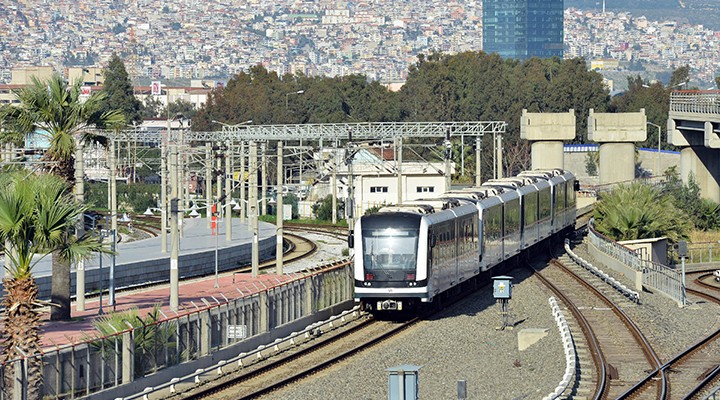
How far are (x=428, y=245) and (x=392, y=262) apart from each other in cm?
95

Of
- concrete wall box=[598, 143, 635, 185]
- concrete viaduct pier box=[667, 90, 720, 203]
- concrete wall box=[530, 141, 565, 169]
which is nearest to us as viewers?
concrete viaduct pier box=[667, 90, 720, 203]

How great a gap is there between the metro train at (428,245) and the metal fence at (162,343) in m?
1.48

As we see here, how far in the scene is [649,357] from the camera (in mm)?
29031

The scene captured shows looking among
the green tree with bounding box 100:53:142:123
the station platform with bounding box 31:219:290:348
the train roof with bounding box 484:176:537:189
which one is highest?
the green tree with bounding box 100:53:142:123

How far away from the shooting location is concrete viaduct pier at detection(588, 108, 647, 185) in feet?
264

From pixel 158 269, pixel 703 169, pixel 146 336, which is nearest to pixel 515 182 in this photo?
pixel 158 269

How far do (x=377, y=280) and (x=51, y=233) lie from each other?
11980 mm

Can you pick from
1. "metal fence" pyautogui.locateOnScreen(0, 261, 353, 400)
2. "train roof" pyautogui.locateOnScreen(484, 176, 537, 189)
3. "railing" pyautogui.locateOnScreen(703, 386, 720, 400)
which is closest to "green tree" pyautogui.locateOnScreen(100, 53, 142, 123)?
"train roof" pyautogui.locateOnScreen(484, 176, 537, 189)

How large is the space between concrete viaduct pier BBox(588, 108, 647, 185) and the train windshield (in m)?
49.2

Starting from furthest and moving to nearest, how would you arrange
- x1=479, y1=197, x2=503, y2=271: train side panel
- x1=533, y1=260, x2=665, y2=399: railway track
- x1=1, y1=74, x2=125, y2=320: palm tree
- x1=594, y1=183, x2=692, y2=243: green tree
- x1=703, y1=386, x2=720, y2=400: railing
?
x1=594, y1=183, x2=692, y2=243: green tree, x1=479, y1=197, x2=503, y2=271: train side panel, x1=1, y1=74, x2=125, y2=320: palm tree, x1=533, y1=260, x2=665, y2=399: railway track, x1=703, y1=386, x2=720, y2=400: railing

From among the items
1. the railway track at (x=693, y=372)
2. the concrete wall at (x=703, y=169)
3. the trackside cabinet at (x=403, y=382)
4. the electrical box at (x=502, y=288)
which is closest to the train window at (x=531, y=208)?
the electrical box at (x=502, y=288)

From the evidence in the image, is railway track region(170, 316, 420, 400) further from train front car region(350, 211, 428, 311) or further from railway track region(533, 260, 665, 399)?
railway track region(533, 260, 665, 399)

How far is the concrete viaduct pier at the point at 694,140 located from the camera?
72312mm

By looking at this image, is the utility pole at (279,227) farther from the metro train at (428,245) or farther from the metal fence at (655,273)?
the metal fence at (655,273)
